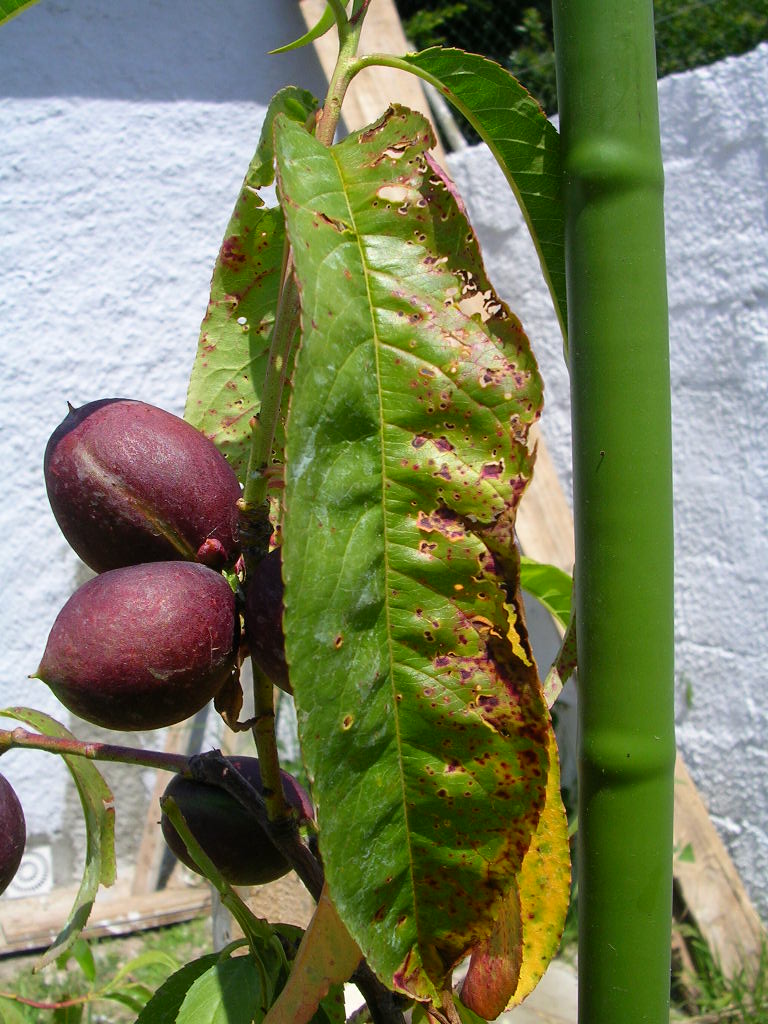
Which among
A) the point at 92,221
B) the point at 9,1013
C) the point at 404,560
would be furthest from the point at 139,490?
the point at 92,221

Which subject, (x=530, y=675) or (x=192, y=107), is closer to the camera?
(x=530, y=675)

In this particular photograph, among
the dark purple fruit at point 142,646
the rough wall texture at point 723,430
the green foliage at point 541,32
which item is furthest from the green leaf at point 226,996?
the green foliage at point 541,32

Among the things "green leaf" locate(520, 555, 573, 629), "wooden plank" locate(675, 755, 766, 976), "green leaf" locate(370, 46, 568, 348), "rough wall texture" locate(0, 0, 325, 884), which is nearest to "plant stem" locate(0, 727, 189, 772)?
"green leaf" locate(370, 46, 568, 348)

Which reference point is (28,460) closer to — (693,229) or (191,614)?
(693,229)

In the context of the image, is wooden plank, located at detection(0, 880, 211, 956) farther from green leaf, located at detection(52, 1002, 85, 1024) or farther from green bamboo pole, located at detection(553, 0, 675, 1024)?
green bamboo pole, located at detection(553, 0, 675, 1024)

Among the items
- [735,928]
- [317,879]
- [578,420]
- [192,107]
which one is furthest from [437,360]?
[192,107]

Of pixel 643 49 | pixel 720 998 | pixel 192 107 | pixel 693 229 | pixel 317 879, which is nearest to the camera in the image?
pixel 643 49
